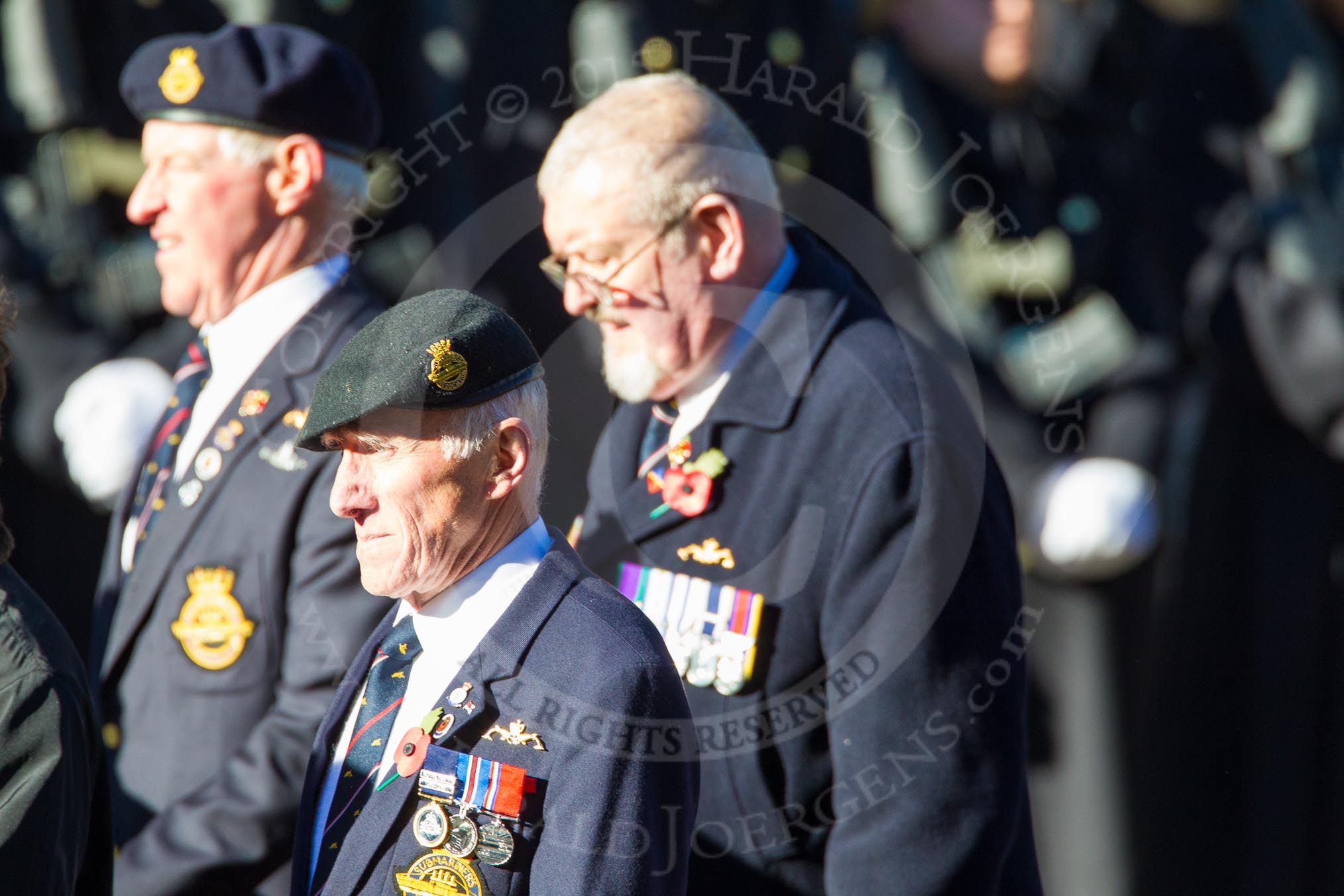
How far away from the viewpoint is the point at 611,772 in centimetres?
164

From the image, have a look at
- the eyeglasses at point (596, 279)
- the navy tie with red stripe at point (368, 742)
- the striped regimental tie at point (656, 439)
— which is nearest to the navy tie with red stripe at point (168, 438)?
the eyeglasses at point (596, 279)

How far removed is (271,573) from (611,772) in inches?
49.7

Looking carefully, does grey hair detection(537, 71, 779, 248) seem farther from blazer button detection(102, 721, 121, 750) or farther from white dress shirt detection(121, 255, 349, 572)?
blazer button detection(102, 721, 121, 750)

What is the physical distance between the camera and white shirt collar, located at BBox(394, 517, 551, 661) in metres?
1.83

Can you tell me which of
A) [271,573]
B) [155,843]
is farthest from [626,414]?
[155,843]

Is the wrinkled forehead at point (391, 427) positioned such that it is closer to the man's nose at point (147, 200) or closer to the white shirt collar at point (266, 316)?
the white shirt collar at point (266, 316)

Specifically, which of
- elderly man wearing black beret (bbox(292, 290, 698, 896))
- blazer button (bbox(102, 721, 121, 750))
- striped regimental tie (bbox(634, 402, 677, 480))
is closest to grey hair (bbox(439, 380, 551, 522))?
elderly man wearing black beret (bbox(292, 290, 698, 896))

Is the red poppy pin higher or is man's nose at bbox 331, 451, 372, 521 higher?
man's nose at bbox 331, 451, 372, 521

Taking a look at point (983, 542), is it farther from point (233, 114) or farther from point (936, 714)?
point (233, 114)

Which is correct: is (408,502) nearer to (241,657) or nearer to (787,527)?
(787,527)

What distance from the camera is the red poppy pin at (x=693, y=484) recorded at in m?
2.58

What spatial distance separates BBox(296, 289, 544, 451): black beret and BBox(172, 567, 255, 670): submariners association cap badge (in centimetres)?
95

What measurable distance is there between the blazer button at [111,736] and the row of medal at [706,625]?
113cm

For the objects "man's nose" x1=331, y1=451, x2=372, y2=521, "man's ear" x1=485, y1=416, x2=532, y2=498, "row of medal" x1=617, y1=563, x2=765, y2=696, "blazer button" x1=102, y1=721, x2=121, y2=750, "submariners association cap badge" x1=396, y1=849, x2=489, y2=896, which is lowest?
"blazer button" x1=102, y1=721, x2=121, y2=750
